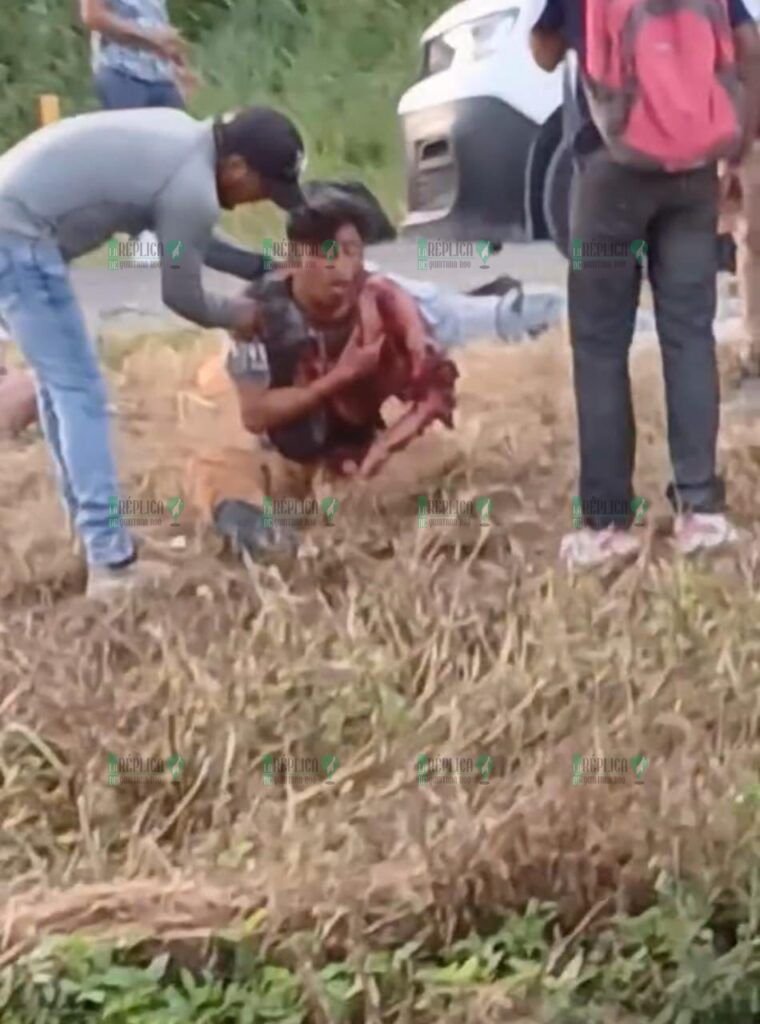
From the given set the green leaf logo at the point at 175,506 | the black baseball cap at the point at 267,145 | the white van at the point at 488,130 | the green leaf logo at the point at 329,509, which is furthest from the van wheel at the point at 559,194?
the green leaf logo at the point at 175,506

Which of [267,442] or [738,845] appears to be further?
[267,442]

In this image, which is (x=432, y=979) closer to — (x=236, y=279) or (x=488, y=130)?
(x=236, y=279)

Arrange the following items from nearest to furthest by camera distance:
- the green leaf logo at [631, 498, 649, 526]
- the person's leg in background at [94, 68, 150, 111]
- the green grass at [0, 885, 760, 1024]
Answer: the green grass at [0, 885, 760, 1024]
the person's leg in background at [94, 68, 150, 111]
the green leaf logo at [631, 498, 649, 526]

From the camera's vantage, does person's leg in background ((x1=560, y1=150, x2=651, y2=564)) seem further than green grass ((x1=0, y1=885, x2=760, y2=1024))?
Yes

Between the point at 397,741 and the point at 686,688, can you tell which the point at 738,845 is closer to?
the point at 686,688

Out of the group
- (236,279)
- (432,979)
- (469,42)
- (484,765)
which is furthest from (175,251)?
(432,979)

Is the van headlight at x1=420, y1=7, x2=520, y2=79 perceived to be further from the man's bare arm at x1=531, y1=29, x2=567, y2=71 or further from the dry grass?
the dry grass

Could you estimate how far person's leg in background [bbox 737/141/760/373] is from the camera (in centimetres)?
169

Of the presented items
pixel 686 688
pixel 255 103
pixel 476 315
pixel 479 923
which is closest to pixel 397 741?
pixel 479 923

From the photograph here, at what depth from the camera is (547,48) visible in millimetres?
1642

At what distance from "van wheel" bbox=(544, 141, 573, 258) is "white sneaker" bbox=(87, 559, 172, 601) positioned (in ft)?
A: 1.83

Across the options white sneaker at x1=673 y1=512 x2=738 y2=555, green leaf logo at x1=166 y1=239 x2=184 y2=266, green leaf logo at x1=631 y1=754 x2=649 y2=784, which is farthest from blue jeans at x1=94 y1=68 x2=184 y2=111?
green leaf logo at x1=631 y1=754 x2=649 y2=784

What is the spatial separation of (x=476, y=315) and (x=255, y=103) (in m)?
0.33

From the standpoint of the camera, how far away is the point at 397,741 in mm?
1634
